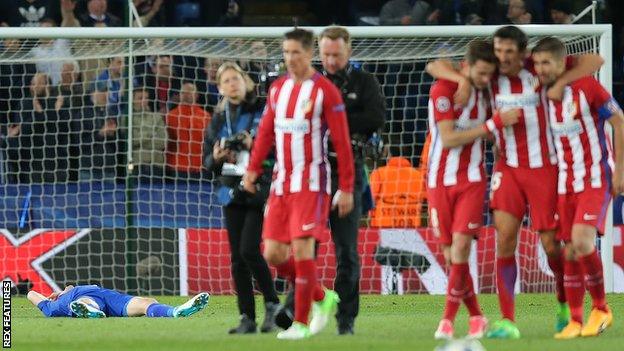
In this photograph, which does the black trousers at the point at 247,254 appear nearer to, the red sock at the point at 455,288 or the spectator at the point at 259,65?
the red sock at the point at 455,288

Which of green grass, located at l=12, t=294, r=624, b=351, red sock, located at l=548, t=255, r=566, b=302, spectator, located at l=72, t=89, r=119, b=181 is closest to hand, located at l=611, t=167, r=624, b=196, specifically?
red sock, located at l=548, t=255, r=566, b=302

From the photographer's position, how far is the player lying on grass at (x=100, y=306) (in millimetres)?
11883

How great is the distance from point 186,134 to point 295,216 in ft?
23.0

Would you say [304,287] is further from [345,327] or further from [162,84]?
[162,84]

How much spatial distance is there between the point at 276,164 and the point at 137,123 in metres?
6.70

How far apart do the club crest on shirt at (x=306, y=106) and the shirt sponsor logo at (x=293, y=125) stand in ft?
0.21

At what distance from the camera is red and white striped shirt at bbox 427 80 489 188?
30.7ft

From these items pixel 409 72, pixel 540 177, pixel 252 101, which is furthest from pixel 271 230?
pixel 409 72

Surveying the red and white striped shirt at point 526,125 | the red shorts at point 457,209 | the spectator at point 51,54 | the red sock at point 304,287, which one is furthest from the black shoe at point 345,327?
the spectator at point 51,54

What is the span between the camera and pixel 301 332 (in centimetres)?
918

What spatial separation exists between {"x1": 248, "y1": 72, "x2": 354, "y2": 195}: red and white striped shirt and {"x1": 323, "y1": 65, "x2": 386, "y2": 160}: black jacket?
44cm

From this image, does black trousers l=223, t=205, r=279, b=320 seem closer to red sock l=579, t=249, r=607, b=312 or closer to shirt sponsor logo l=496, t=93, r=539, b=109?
shirt sponsor logo l=496, t=93, r=539, b=109

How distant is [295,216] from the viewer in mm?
9180

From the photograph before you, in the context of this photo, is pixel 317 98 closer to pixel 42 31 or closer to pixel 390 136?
pixel 42 31
